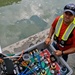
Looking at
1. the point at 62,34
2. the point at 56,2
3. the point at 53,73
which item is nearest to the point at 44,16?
the point at 56,2

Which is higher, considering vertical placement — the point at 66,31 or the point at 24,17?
the point at 66,31

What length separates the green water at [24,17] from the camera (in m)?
4.54

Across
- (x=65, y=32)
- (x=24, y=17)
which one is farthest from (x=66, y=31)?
(x=24, y=17)

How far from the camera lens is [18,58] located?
264cm

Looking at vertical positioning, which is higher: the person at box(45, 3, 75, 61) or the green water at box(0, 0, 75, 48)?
the person at box(45, 3, 75, 61)

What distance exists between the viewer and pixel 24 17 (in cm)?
509

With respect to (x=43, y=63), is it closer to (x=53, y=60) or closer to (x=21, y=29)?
(x=53, y=60)

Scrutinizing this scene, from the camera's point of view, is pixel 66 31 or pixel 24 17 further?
pixel 24 17

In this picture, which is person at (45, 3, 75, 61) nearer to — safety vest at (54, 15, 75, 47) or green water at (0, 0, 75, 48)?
safety vest at (54, 15, 75, 47)

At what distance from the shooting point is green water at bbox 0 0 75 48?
14.9 feet

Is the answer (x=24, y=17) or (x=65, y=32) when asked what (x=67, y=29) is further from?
(x=24, y=17)

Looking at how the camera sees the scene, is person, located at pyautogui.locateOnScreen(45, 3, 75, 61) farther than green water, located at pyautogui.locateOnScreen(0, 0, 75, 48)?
No

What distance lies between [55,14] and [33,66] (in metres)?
2.92

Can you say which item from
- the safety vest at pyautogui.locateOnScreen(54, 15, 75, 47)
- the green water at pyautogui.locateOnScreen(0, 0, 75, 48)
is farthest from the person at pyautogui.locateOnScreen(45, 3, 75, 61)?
the green water at pyautogui.locateOnScreen(0, 0, 75, 48)
